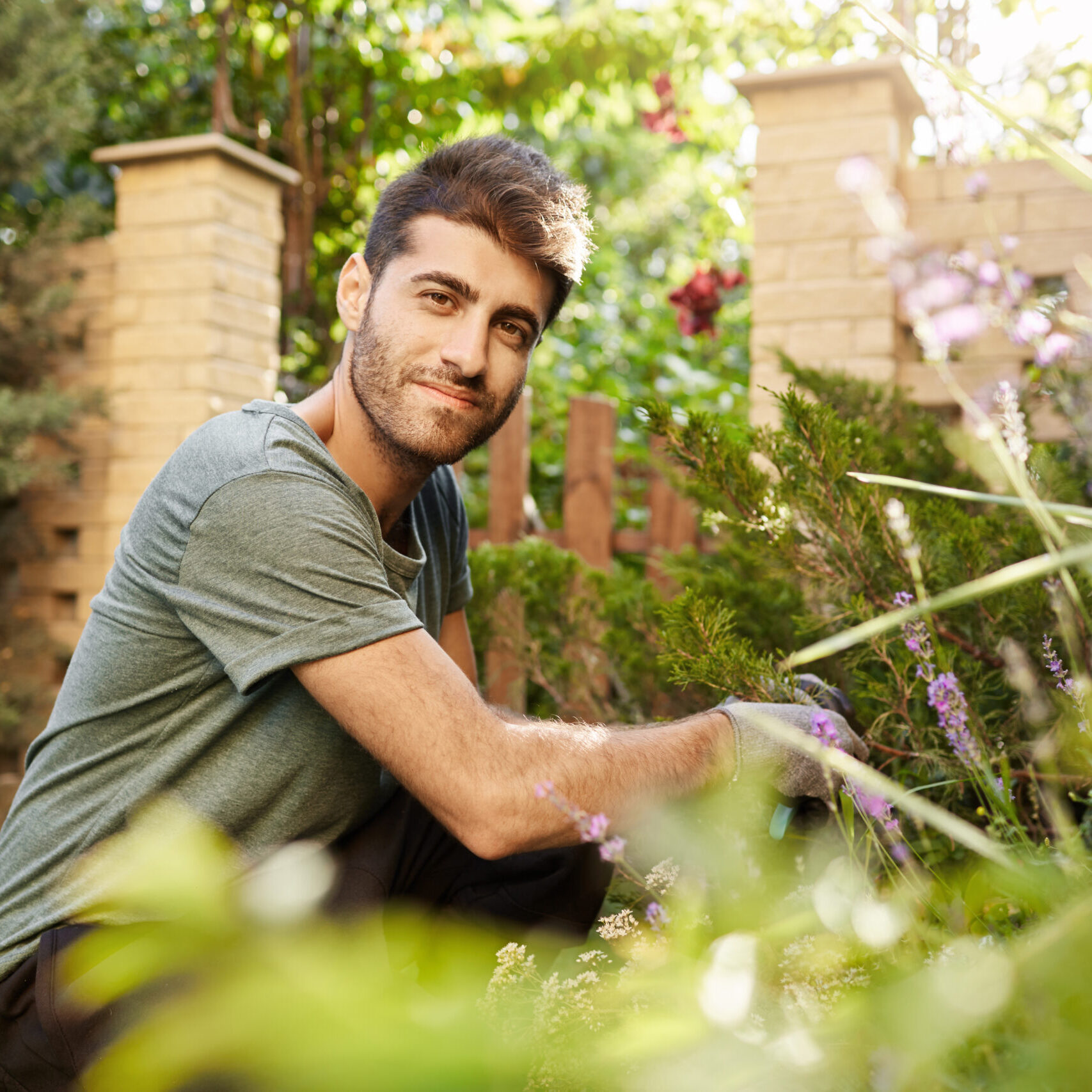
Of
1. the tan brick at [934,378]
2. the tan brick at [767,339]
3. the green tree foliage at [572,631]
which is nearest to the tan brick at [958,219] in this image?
the tan brick at [934,378]

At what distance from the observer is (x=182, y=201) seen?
152 inches

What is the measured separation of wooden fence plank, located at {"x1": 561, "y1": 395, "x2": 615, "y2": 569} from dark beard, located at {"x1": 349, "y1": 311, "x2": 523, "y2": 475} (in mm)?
2024

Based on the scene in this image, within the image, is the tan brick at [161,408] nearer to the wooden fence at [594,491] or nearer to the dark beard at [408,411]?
the wooden fence at [594,491]

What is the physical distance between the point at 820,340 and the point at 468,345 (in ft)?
5.50

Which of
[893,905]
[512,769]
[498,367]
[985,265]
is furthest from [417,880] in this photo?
[985,265]

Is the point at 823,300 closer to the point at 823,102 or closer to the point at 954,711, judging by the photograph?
the point at 823,102

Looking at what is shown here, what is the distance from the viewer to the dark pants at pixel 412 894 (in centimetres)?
154

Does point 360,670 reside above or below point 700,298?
below

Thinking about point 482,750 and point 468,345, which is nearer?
point 482,750

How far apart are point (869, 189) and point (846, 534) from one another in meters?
0.94

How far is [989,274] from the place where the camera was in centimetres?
102

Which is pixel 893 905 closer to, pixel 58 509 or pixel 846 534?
pixel 846 534

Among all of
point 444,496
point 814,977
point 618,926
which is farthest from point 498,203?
point 814,977

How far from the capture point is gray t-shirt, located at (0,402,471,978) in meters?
1.48
